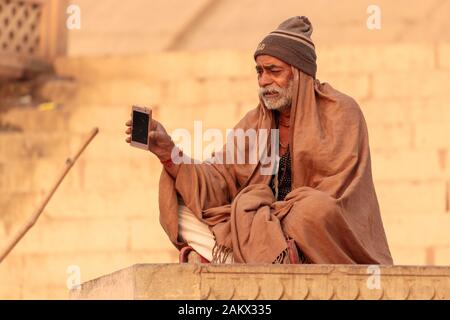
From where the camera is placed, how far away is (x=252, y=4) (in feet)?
66.9

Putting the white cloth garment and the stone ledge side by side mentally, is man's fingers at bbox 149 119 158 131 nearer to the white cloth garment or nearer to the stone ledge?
the white cloth garment

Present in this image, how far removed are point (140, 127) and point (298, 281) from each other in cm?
139

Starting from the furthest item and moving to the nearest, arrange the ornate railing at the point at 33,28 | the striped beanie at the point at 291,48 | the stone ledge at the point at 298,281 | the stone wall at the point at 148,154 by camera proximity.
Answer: the ornate railing at the point at 33,28, the stone wall at the point at 148,154, the striped beanie at the point at 291,48, the stone ledge at the point at 298,281

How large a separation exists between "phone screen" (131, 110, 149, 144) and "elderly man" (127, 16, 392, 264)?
45 mm

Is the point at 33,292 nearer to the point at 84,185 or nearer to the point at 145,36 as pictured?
the point at 84,185

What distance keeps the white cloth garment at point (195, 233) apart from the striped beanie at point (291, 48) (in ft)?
3.18

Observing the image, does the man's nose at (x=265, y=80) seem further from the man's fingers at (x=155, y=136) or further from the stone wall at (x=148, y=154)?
the stone wall at (x=148, y=154)

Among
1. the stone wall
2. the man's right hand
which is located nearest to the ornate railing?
the stone wall

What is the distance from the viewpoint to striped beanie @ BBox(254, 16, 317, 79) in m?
10.9

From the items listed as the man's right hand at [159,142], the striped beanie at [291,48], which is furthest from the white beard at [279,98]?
the man's right hand at [159,142]

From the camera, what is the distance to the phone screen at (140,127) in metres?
10.5
